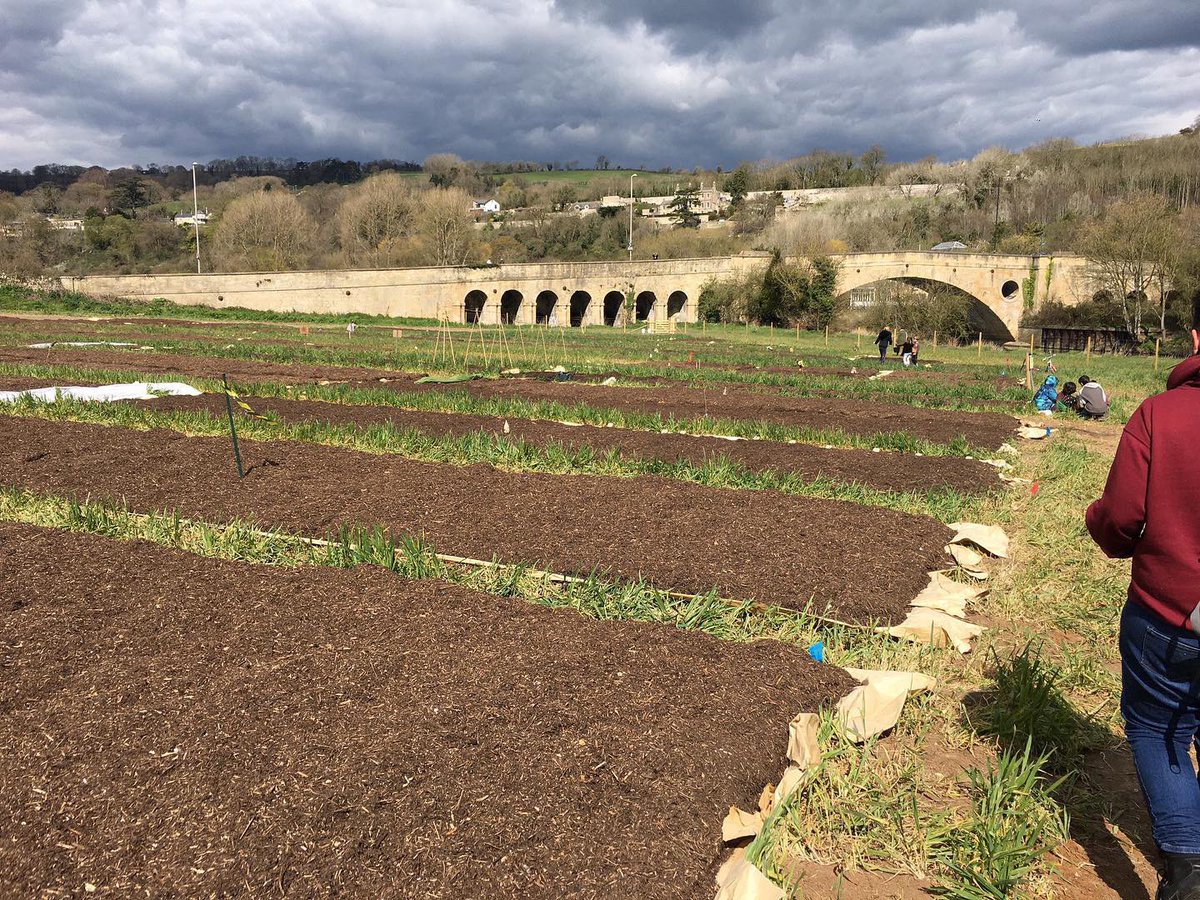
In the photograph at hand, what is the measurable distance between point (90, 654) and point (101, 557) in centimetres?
162

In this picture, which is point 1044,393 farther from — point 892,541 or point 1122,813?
point 1122,813

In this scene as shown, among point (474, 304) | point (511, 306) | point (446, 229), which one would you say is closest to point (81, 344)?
point (474, 304)

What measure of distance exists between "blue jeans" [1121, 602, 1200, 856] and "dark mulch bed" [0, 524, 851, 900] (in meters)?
1.49

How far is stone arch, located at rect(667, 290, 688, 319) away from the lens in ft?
251

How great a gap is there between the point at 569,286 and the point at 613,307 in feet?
28.3

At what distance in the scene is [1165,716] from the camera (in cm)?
292

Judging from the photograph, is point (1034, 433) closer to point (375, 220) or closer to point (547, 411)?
point (547, 411)

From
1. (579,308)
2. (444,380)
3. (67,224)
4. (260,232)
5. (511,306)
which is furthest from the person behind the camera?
(67,224)

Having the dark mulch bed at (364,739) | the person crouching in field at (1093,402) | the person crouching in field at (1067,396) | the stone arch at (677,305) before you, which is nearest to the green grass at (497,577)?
the dark mulch bed at (364,739)

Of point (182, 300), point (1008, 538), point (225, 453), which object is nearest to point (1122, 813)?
point (1008, 538)

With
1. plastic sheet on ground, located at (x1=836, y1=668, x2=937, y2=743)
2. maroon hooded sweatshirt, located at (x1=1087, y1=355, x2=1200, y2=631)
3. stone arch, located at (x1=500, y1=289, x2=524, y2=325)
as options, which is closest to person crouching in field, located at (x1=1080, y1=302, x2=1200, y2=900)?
maroon hooded sweatshirt, located at (x1=1087, y1=355, x2=1200, y2=631)

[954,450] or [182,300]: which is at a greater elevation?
[182,300]

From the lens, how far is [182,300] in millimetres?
52500

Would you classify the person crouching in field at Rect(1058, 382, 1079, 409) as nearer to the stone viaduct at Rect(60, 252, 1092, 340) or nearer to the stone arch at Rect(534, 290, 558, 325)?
the stone viaduct at Rect(60, 252, 1092, 340)
